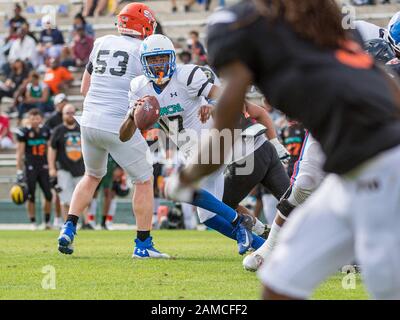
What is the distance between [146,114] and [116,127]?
1.31 meters

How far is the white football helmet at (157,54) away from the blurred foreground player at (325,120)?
4.32 metres

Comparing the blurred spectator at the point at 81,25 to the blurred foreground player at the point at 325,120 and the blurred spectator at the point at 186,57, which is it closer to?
the blurred spectator at the point at 186,57

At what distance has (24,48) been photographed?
21.7m

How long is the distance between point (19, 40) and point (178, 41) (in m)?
3.59

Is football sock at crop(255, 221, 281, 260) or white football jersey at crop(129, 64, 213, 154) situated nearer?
football sock at crop(255, 221, 281, 260)

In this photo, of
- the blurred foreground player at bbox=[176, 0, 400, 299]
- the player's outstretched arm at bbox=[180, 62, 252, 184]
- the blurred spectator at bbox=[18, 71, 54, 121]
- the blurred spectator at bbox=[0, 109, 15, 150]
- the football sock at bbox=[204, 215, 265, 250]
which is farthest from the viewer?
the blurred spectator at bbox=[0, 109, 15, 150]

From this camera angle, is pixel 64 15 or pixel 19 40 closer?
pixel 19 40

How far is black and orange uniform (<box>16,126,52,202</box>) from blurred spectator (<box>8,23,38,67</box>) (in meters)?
5.61

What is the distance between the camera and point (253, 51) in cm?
349

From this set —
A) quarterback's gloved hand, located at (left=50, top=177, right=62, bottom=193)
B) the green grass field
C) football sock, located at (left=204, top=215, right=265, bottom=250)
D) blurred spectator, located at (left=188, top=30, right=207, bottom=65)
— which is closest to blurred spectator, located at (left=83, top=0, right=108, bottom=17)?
blurred spectator, located at (left=188, top=30, right=207, bottom=65)

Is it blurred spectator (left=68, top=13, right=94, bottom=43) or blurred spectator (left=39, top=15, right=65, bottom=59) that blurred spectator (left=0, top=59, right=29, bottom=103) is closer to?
blurred spectator (left=39, top=15, right=65, bottom=59)

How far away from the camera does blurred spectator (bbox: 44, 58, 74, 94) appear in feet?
67.1
